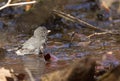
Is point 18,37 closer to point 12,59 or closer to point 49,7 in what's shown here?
point 49,7

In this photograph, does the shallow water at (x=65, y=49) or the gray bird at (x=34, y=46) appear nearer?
the shallow water at (x=65, y=49)

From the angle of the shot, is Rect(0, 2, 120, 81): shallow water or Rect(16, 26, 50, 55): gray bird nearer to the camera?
Rect(0, 2, 120, 81): shallow water

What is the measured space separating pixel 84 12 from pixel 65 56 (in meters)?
2.53

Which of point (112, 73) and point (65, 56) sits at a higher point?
point (112, 73)

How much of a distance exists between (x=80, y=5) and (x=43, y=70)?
3.50 meters

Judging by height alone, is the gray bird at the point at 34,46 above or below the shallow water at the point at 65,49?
above

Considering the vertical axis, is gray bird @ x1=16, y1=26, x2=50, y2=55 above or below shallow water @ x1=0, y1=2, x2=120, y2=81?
above

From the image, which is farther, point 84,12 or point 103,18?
point 84,12

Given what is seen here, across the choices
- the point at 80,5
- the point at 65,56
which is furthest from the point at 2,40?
the point at 80,5

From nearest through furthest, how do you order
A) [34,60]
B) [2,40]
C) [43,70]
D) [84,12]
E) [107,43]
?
[43,70] < [34,60] < [107,43] < [2,40] < [84,12]

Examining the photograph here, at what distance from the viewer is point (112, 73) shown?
254 centimetres

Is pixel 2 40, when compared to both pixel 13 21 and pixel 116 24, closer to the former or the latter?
pixel 13 21

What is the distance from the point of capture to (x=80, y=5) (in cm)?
722

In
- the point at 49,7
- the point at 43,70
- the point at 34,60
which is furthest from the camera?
the point at 49,7
